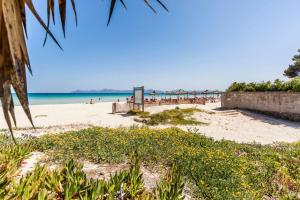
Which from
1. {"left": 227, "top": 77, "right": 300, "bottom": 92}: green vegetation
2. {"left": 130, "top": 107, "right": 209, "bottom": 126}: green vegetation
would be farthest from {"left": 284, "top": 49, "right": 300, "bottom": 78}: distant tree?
{"left": 130, "top": 107, "right": 209, "bottom": 126}: green vegetation

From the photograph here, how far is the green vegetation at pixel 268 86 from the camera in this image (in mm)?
17159

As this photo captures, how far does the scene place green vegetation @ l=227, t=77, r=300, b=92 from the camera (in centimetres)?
1716

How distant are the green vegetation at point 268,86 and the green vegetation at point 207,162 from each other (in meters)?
11.9

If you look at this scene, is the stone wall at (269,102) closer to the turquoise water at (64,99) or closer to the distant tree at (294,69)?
the distant tree at (294,69)

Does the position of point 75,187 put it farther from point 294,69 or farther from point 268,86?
point 294,69

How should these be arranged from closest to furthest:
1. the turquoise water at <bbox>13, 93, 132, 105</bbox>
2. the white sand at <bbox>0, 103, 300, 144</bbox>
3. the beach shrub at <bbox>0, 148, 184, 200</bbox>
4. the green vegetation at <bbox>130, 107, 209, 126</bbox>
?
the beach shrub at <bbox>0, 148, 184, 200</bbox> < the white sand at <bbox>0, 103, 300, 144</bbox> < the green vegetation at <bbox>130, 107, 209, 126</bbox> < the turquoise water at <bbox>13, 93, 132, 105</bbox>

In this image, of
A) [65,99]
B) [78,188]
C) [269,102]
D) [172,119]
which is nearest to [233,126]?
[172,119]

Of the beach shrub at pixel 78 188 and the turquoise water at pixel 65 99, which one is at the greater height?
the beach shrub at pixel 78 188

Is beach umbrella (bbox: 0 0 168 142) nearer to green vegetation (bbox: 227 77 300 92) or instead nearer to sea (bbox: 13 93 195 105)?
green vegetation (bbox: 227 77 300 92)

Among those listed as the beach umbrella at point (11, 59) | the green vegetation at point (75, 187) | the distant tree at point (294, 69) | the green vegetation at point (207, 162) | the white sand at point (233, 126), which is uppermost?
the distant tree at point (294, 69)

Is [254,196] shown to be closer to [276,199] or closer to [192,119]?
[276,199]

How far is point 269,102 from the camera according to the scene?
1867 cm

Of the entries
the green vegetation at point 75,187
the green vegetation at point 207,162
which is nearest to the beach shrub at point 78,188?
the green vegetation at point 75,187

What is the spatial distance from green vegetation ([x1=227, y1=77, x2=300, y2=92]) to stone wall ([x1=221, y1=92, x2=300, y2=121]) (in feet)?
1.50
